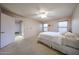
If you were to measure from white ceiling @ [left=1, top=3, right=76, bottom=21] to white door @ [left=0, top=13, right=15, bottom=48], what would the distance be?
0.22 metres

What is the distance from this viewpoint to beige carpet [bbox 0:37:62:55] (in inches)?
74.5

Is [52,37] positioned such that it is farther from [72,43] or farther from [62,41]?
[72,43]

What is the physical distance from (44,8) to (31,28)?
1.88 ft

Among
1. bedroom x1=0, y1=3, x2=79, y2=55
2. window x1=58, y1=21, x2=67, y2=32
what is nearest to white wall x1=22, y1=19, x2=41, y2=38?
bedroom x1=0, y1=3, x2=79, y2=55

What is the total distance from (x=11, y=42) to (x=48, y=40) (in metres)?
0.85

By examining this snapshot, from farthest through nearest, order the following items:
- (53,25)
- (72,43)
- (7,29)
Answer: (53,25)
(7,29)
(72,43)

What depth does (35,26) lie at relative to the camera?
2150 mm

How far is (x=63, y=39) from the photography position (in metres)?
1.92

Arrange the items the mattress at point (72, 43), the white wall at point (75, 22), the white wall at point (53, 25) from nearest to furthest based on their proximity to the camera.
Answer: the mattress at point (72, 43) < the white wall at point (75, 22) < the white wall at point (53, 25)

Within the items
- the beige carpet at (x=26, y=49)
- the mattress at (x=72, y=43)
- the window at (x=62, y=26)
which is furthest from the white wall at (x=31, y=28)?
the mattress at (x=72, y=43)

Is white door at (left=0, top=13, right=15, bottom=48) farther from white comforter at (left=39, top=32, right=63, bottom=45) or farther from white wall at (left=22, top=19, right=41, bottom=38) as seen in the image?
white comforter at (left=39, top=32, right=63, bottom=45)

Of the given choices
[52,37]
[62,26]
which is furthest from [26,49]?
[62,26]

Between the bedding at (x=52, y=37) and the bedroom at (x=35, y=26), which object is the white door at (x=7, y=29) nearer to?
the bedroom at (x=35, y=26)

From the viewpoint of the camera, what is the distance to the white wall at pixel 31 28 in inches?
83.4
